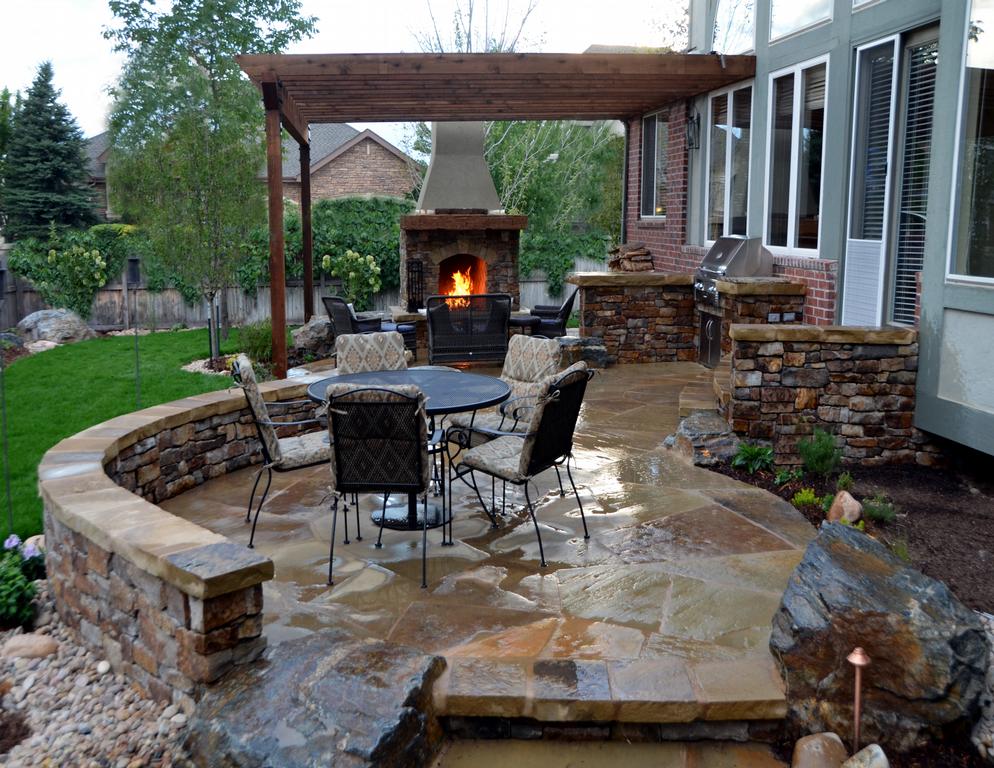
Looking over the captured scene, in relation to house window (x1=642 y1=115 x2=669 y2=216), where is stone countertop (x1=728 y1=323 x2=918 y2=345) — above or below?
below

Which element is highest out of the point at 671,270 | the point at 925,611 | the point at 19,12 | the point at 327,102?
the point at 19,12

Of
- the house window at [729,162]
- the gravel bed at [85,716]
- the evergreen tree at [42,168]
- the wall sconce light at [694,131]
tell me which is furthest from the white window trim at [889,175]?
the evergreen tree at [42,168]

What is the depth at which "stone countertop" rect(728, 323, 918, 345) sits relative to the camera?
6.10 meters

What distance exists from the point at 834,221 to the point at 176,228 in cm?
913

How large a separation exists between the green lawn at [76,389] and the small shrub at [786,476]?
4.60m

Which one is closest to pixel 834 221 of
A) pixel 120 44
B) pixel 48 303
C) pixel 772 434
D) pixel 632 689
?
pixel 772 434

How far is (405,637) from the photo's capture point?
142 inches

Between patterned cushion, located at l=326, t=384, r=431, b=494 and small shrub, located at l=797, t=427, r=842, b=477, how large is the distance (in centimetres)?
293

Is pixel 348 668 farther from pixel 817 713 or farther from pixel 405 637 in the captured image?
pixel 817 713

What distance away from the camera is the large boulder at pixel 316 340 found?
12.2 meters

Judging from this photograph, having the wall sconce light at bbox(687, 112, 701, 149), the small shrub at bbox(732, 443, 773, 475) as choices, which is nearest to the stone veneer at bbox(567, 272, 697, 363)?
the wall sconce light at bbox(687, 112, 701, 149)

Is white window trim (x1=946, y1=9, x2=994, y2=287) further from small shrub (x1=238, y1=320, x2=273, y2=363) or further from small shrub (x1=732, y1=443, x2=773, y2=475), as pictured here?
small shrub (x1=238, y1=320, x2=273, y2=363)

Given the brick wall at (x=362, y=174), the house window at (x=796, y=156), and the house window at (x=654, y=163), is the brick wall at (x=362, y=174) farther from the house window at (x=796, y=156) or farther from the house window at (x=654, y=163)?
the house window at (x=796, y=156)

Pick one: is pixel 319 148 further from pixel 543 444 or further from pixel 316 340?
pixel 543 444
